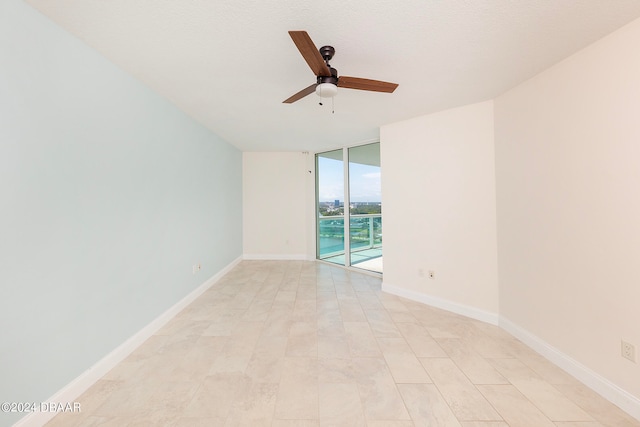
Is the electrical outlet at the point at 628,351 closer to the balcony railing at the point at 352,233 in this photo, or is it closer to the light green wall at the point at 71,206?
the balcony railing at the point at 352,233

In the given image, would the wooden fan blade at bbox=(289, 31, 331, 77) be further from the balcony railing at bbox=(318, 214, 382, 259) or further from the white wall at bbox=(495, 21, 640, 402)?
the balcony railing at bbox=(318, 214, 382, 259)

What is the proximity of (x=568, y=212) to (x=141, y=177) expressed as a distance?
3683mm

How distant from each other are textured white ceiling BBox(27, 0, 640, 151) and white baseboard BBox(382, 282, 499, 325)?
2371mm

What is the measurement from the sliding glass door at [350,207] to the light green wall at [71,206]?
3113 mm

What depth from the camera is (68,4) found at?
4.52ft

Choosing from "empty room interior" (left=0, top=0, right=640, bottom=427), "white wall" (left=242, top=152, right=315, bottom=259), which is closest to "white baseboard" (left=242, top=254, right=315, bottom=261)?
"white wall" (left=242, top=152, right=315, bottom=259)

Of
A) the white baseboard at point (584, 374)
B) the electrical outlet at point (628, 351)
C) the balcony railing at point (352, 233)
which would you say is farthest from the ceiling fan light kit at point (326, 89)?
the balcony railing at point (352, 233)

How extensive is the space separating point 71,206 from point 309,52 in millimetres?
1857

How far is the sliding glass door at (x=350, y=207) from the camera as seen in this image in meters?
4.54

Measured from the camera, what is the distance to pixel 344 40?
5.46 feet

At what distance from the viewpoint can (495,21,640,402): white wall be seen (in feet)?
5.00

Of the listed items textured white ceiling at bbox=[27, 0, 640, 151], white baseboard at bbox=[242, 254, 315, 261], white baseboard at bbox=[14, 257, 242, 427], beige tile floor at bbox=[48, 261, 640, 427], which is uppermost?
textured white ceiling at bbox=[27, 0, 640, 151]

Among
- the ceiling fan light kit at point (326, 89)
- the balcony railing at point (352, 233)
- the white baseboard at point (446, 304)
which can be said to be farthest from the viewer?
the balcony railing at point (352, 233)

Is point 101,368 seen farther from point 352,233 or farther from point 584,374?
point 352,233
